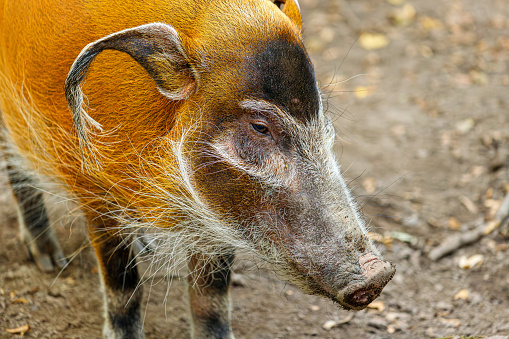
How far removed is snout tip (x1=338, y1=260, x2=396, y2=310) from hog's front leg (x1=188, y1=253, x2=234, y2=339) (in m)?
0.94

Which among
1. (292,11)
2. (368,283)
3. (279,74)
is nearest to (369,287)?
(368,283)

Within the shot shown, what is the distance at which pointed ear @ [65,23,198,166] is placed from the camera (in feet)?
6.66

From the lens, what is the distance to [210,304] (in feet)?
9.64

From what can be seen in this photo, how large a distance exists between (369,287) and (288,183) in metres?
0.49

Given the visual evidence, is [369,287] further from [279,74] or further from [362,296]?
[279,74]

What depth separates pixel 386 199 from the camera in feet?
14.6

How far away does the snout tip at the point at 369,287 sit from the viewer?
204 cm

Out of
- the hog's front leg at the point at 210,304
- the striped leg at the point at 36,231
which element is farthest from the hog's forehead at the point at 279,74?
the striped leg at the point at 36,231

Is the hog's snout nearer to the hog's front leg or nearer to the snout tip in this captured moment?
the snout tip

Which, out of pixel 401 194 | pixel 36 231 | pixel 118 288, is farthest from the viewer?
pixel 401 194

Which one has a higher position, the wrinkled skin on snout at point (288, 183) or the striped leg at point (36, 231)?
the wrinkled skin on snout at point (288, 183)

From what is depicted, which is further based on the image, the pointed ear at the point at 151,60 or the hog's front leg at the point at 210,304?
the hog's front leg at the point at 210,304

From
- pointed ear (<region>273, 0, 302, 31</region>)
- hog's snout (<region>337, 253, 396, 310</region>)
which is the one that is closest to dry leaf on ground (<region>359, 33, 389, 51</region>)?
pointed ear (<region>273, 0, 302, 31</region>)

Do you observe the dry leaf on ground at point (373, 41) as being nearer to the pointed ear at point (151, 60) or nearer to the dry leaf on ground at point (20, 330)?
the pointed ear at point (151, 60)
